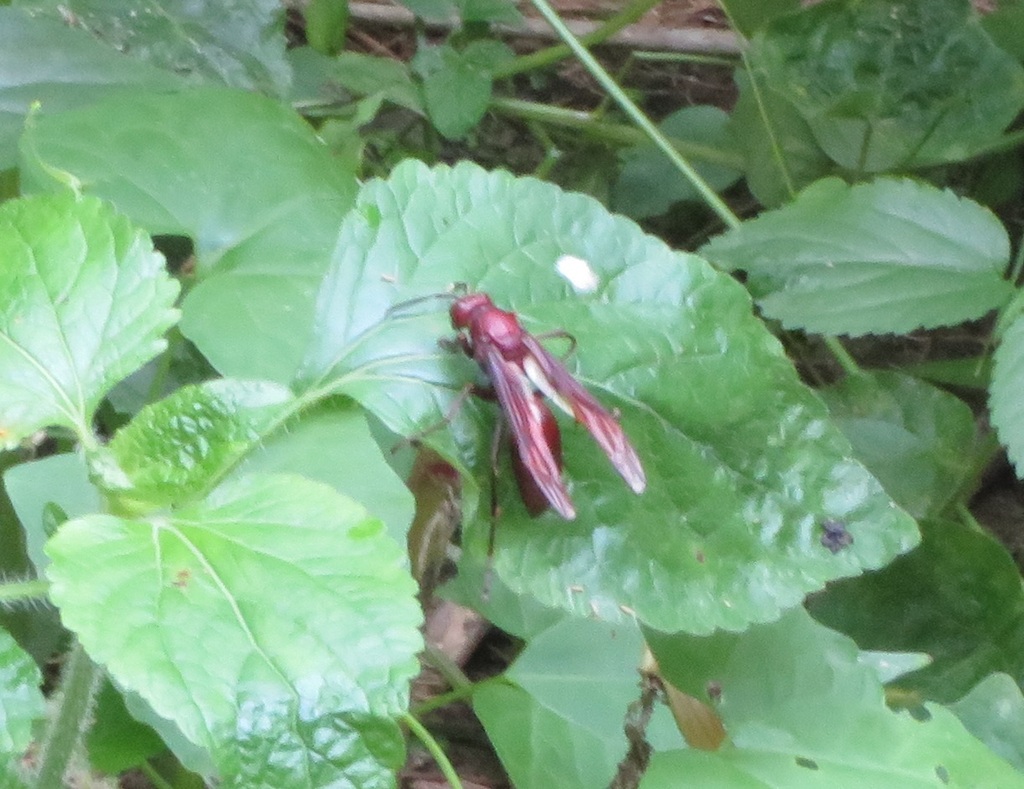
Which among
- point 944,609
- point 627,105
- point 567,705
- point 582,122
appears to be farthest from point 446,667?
point 582,122

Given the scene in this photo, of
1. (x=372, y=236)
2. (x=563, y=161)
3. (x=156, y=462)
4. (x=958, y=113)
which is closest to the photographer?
(x=156, y=462)

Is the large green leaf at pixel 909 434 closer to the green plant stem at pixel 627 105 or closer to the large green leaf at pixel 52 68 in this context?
the green plant stem at pixel 627 105

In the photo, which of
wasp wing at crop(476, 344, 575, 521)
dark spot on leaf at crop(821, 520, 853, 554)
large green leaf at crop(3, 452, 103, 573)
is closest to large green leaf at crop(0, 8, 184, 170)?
large green leaf at crop(3, 452, 103, 573)

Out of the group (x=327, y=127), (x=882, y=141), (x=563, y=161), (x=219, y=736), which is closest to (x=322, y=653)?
(x=219, y=736)

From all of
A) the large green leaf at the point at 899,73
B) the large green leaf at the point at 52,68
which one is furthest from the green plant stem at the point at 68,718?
the large green leaf at the point at 899,73

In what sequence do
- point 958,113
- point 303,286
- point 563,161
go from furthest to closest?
point 563,161 → point 958,113 → point 303,286

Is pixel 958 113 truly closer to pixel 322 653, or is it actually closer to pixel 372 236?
pixel 372 236

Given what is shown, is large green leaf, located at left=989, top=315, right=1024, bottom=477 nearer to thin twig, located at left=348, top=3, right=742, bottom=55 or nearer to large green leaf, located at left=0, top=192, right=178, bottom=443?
large green leaf, located at left=0, top=192, right=178, bottom=443
